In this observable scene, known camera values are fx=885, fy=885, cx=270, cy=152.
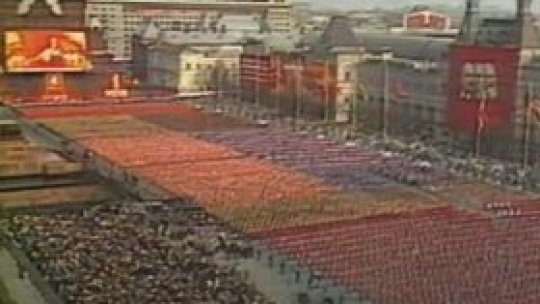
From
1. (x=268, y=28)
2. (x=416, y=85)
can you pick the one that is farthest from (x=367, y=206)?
(x=268, y=28)

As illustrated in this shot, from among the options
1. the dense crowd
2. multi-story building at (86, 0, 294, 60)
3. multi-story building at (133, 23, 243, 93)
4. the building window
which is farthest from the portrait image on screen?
the dense crowd

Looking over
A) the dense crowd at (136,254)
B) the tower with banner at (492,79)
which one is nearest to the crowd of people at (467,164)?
the tower with banner at (492,79)

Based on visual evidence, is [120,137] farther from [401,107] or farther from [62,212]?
[401,107]

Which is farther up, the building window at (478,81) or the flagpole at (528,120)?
the building window at (478,81)

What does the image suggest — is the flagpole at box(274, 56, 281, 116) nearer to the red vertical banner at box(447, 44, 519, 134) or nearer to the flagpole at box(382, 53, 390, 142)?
the flagpole at box(382, 53, 390, 142)

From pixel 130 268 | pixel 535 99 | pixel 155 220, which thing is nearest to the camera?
→ pixel 130 268

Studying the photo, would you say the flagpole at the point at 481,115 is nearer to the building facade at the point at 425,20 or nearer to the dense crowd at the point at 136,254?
the dense crowd at the point at 136,254
